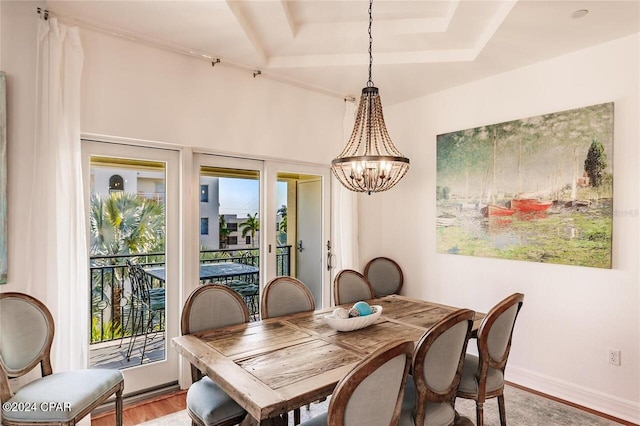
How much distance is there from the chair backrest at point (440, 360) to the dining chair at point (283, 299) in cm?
114

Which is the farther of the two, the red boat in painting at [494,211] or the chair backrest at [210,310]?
the red boat in painting at [494,211]

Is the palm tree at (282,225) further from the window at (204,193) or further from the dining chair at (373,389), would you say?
the dining chair at (373,389)

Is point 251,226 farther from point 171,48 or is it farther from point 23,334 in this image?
point 23,334

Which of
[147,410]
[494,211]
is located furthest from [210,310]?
[494,211]

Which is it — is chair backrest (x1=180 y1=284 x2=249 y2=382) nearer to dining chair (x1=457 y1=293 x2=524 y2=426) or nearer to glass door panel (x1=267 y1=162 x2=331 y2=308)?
glass door panel (x1=267 y1=162 x2=331 y2=308)

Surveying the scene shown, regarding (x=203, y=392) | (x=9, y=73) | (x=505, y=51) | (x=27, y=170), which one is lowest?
(x=203, y=392)

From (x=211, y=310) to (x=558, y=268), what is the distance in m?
2.80

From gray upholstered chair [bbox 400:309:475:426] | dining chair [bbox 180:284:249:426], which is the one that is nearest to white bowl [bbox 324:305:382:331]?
gray upholstered chair [bbox 400:309:475:426]

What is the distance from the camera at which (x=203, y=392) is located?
196 cm

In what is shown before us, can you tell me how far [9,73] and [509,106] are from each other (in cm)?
390

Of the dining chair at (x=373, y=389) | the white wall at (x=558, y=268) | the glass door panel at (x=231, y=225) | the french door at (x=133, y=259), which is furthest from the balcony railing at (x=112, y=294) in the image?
the white wall at (x=558, y=268)

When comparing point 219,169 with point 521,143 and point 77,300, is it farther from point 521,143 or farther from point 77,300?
point 521,143

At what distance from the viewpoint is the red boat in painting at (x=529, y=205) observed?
10.2ft

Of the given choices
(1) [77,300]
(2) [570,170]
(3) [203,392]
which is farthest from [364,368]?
(2) [570,170]
